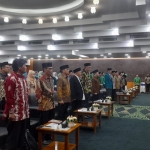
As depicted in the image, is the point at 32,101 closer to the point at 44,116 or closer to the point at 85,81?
the point at 44,116

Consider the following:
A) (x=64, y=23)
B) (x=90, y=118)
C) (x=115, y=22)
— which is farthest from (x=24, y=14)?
(x=90, y=118)

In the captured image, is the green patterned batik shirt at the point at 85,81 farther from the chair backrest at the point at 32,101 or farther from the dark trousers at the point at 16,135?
the dark trousers at the point at 16,135

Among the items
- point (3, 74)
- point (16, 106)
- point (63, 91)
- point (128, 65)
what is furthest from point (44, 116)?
point (128, 65)

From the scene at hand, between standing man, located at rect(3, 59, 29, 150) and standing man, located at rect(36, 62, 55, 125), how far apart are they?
73cm

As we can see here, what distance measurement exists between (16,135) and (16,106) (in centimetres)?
40

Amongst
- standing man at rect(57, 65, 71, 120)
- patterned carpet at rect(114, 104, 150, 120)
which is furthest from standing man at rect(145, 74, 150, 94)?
standing man at rect(57, 65, 71, 120)

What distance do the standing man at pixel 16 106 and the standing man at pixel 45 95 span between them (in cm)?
73

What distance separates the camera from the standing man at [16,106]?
108 inches

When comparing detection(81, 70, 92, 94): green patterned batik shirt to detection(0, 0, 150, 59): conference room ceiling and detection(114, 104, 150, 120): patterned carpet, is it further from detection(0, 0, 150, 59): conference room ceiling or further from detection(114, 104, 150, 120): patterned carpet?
detection(0, 0, 150, 59): conference room ceiling

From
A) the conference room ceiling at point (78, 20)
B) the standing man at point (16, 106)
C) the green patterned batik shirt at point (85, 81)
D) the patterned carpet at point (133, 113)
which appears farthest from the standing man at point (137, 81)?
Answer: the standing man at point (16, 106)

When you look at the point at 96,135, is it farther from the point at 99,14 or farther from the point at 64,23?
the point at 64,23

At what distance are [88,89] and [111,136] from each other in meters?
1.77

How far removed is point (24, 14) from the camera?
651cm

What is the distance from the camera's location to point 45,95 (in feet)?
12.1
